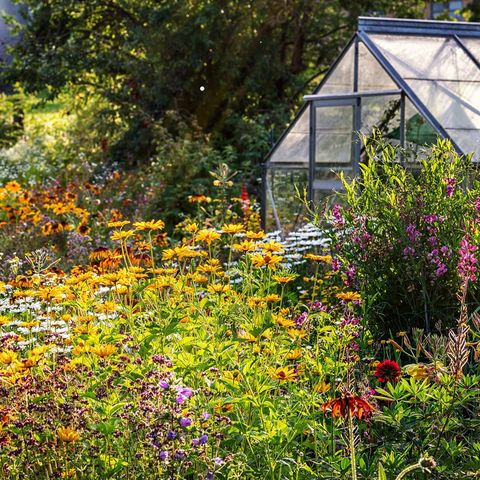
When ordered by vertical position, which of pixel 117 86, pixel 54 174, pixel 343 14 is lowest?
pixel 54 174

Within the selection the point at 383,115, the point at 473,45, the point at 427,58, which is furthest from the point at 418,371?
the point at 473,45

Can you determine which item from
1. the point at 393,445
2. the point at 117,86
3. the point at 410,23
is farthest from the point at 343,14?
the point at 393,445

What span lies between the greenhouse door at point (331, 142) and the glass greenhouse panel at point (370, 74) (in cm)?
18

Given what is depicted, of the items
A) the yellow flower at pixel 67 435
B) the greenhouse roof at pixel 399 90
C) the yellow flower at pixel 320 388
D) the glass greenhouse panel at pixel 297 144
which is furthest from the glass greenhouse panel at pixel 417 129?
the yellow flower at pixel 67 435

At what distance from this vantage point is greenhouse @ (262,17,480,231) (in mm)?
8383

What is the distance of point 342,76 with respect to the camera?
9.62 metres

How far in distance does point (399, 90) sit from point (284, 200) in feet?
7.67

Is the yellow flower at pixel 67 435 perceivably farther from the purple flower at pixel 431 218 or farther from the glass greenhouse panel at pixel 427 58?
the glass greenhouse panel at pixel 427 58

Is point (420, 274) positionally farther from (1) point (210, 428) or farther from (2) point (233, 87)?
(2) point (233, 87)

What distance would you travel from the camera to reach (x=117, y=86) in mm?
16438

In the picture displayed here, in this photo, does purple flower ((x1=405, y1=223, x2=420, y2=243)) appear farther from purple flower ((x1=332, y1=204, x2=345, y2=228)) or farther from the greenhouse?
the greenhouse

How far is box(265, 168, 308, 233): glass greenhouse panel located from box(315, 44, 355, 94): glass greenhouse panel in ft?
3.17

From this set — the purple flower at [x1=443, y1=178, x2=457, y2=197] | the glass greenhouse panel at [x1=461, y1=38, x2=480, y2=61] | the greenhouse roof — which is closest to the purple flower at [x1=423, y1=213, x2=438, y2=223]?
the purple flower at [x1=443, y1=178, x2=457, y2=197]

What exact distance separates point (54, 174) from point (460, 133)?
8385 mm
